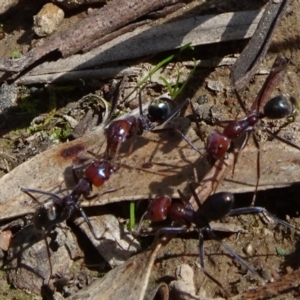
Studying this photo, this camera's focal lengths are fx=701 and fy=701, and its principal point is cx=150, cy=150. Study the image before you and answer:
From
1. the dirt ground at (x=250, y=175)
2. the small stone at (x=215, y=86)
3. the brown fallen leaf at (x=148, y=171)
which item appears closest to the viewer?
the dirt ground at (x=250, y=175)

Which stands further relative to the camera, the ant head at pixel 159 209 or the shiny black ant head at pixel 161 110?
the shiny black ant head at pixel 161 110

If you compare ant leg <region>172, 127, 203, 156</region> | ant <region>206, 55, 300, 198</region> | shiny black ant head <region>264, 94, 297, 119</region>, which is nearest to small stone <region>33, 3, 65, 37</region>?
ant leg <region>172, 127, 203, 156</region>

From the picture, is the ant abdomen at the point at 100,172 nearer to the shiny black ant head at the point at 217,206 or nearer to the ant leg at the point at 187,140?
the ant leg at the point at 187,140

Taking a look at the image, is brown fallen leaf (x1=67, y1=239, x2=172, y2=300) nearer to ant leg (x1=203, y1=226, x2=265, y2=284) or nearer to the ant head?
the ant head

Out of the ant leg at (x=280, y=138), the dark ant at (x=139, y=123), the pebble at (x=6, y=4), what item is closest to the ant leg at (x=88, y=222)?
the dark ant at (x=139, y=123)

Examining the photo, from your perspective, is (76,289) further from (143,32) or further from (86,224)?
(143,32)

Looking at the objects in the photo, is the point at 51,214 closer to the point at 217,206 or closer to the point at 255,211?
the point at 217,206

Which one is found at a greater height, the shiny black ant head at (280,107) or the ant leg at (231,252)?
the shiny black ant head at (280,107)
